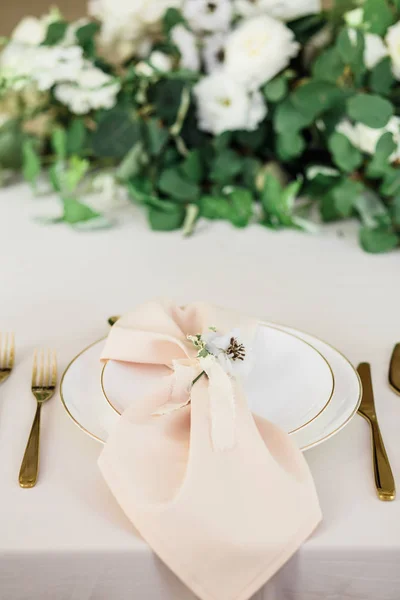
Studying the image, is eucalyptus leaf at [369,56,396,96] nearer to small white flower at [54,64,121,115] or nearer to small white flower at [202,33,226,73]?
small white flower at [202,33,226,73]

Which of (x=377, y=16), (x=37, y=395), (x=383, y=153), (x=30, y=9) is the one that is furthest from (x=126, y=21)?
(x=30, y=9)

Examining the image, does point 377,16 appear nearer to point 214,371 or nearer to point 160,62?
point 160,62

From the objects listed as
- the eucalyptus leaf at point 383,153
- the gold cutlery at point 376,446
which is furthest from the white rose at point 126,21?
the gold cutlery at point 376,446

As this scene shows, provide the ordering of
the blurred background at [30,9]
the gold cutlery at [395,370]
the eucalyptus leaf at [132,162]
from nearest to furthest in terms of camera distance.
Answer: the gold cutlery at [395,370] < the eucalyptus leaf at [132,162] < the blurred background at [30,9]

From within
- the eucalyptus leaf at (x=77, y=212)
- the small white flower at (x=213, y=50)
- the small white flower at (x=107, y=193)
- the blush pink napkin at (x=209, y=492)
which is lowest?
the small white flower at (x=107, y=193)

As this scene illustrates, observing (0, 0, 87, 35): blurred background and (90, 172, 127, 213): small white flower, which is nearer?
(90, 172, 127, 213): small white flower

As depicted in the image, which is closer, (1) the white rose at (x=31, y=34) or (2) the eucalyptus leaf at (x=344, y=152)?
(2) the eucalyptus leaf at (x=344, y=152)

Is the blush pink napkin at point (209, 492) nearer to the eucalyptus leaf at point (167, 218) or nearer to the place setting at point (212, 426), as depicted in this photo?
the place setting at point (212, 426)

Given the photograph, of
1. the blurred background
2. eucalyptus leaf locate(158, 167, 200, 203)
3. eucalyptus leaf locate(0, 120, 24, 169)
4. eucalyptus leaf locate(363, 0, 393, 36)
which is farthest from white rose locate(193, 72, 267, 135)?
the blurred background

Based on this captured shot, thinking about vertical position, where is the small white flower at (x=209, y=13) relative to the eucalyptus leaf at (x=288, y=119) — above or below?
above

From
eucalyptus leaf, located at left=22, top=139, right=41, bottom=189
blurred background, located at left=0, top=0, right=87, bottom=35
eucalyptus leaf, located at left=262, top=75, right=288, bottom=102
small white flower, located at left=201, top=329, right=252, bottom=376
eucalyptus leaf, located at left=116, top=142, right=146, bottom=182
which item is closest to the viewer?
small white flower, located at left=201, top=329, right=252, bottom=376
